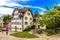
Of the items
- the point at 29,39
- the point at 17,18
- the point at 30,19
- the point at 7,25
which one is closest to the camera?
the point at 29,39

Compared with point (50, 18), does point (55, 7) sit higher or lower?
higher

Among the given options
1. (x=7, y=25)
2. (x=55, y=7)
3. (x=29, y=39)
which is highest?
(x=55, y=7)

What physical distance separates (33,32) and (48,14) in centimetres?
215

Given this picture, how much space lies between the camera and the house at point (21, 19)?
1448cm

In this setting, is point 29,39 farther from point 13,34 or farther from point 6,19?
point 6,19

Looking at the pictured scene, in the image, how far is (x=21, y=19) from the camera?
1595cm

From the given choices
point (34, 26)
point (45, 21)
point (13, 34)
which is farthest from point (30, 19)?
point (13, 34)

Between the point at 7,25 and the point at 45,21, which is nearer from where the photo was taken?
the point at 7,25

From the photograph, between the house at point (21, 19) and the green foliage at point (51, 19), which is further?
the green foliage at point (51, 19)

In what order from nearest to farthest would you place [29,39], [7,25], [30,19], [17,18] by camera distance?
[29,39], [7,25], [17,18], [30,19]

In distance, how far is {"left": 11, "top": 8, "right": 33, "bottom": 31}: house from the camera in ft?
47.5

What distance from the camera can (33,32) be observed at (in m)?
15.4

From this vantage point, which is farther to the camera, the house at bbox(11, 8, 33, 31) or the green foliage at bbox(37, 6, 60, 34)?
the green foliage at bbox(37, 6, 60, 34)

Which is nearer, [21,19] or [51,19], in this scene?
[51,19]
